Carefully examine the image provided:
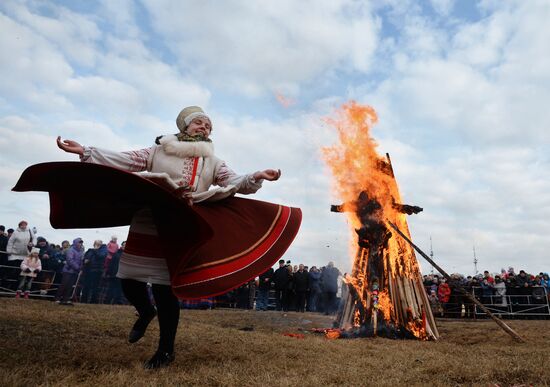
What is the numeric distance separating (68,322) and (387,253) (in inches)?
226

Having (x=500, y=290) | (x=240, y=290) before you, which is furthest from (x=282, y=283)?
(x=500, y=290)

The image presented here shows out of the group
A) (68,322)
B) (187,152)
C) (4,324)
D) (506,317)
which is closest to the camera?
(187,152)

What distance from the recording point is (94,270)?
1352cm

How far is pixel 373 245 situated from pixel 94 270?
367 inches

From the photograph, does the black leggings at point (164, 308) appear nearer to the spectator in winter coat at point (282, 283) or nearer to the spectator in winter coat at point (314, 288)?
the spectator in winter coat at point (282, 283)

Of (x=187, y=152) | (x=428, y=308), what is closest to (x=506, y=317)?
(x=428, y=308)

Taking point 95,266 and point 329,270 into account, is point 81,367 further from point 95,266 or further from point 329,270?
point 329,270

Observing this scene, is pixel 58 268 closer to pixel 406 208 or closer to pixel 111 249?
pixel 111 249

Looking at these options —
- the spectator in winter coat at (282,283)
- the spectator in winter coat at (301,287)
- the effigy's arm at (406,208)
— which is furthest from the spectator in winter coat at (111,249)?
the effigy's arm at (406,208)

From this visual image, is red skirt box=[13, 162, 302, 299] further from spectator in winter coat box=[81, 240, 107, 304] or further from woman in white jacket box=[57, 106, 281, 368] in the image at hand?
spectator in winter coat box=[81, 240, 107, 304]

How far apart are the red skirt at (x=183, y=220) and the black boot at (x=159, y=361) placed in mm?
611

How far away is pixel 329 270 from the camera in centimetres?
1683

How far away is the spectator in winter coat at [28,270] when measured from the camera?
11.7 metres

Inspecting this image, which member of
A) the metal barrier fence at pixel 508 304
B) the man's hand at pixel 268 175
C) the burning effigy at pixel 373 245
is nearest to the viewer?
the man's hand at pixel 268 175
